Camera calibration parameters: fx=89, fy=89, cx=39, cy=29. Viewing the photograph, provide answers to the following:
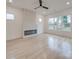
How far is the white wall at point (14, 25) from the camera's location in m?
6.51

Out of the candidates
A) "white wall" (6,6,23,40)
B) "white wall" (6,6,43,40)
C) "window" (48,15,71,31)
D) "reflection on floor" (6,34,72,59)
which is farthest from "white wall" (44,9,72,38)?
"white wall" (6,6,23,40)

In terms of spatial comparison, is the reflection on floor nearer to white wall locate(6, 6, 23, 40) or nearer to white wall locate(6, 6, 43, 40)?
white wall locate(6, 6, 23, 40)

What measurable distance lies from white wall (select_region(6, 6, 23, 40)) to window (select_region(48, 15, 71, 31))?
4348 millimetres

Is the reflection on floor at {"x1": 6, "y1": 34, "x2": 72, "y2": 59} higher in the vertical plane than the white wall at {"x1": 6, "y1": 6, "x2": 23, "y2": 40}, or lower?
lower

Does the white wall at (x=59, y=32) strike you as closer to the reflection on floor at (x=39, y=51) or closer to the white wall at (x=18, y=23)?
the white wall at (x=18, y=23)

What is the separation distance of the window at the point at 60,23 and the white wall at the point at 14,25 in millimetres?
4348

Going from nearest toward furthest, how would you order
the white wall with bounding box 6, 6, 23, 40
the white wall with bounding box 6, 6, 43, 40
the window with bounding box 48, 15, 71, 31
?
the white wall with bounding box 6, 6, 23, 40, the white wall with bounding box 6, 6, 43, 40, the window with bounding box 48, 15, 71, 31

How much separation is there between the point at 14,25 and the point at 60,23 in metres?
5.14

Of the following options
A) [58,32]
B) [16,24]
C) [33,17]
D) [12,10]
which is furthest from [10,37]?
[58,32]

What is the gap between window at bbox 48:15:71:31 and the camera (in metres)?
8.53

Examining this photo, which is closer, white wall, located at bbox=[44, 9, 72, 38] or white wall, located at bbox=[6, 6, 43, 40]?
white wall, located at bbox=[6, 6, 43, 40]

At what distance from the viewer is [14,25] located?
708 centimetres

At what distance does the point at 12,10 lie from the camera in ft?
22.5

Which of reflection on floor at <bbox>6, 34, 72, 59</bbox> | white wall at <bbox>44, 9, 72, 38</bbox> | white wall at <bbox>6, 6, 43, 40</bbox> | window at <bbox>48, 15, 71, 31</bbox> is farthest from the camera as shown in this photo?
window at <bbox>48, 15, 71, 31</bbox>
